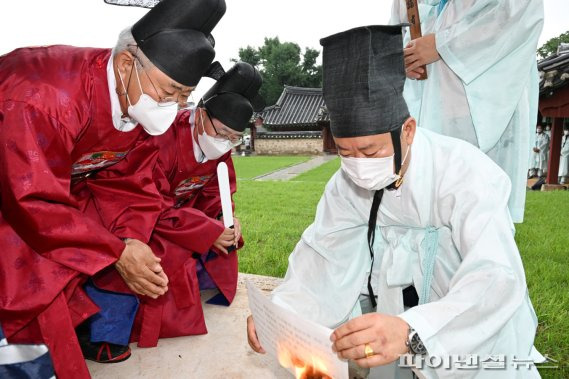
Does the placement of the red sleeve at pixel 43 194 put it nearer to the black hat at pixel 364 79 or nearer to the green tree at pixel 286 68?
the black hat at pixel 364 79

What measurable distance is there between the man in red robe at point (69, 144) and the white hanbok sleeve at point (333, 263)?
74cm

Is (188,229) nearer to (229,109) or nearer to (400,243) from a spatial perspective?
(229,109)

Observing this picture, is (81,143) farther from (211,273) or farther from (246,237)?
(246,237)

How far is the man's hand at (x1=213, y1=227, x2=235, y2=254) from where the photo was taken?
118 inches

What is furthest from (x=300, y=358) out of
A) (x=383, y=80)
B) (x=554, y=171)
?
(x=554, y=171)

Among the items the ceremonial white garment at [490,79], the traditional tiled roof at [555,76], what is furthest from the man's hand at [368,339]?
the traditional tiled roof at [555,76]

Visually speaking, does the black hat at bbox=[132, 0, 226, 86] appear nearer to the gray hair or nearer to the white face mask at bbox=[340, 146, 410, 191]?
the gray hair

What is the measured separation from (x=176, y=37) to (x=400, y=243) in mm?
1538

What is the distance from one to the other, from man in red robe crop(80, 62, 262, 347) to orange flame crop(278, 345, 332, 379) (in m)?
1.22

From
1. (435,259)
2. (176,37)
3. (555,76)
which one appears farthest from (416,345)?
(555,76)

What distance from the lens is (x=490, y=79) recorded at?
2.34 m

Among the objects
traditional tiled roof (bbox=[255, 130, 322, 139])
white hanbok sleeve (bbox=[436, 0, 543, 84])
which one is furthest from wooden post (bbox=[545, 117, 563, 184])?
traditional tiled roof (bbox=[255, 130, 322, 139])

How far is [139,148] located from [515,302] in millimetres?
2198

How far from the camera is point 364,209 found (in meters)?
2.07
